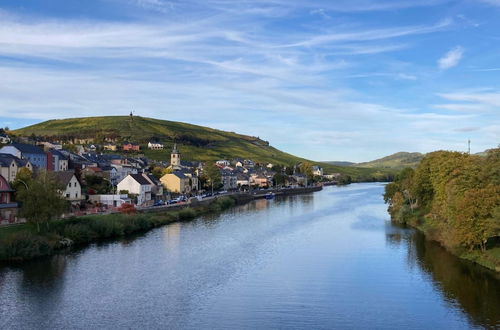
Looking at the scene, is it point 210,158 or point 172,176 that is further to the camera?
point 210,158

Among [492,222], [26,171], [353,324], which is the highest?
[26,171]

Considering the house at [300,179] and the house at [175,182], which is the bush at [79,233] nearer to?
the house at [175,182]

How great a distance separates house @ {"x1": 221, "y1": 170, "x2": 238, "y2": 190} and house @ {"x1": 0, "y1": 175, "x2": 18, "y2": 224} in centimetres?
7963

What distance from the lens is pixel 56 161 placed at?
8700 centimetres

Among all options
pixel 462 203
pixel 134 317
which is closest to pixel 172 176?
pixel 462 203

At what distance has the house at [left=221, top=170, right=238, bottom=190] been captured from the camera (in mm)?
133625

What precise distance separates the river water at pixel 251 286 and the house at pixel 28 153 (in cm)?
3575

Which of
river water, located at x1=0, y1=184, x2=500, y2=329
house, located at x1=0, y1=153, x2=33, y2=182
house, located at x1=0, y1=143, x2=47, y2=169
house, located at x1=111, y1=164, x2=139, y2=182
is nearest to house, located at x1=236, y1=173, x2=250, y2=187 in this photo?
house, located at x1=111, y1=164, x2=139, y2=182

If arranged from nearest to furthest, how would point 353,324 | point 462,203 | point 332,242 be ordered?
point 353,324 → point 462,203 → point 332,242

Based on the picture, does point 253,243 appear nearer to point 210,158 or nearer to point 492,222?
point 492,222

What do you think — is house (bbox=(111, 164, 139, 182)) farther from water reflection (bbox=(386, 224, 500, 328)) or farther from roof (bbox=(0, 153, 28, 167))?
water reflection (bbox=(386, 224, 500, 328))

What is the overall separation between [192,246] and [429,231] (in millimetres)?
25060

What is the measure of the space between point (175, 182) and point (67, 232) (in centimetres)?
5021

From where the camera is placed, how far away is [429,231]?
55.2m
